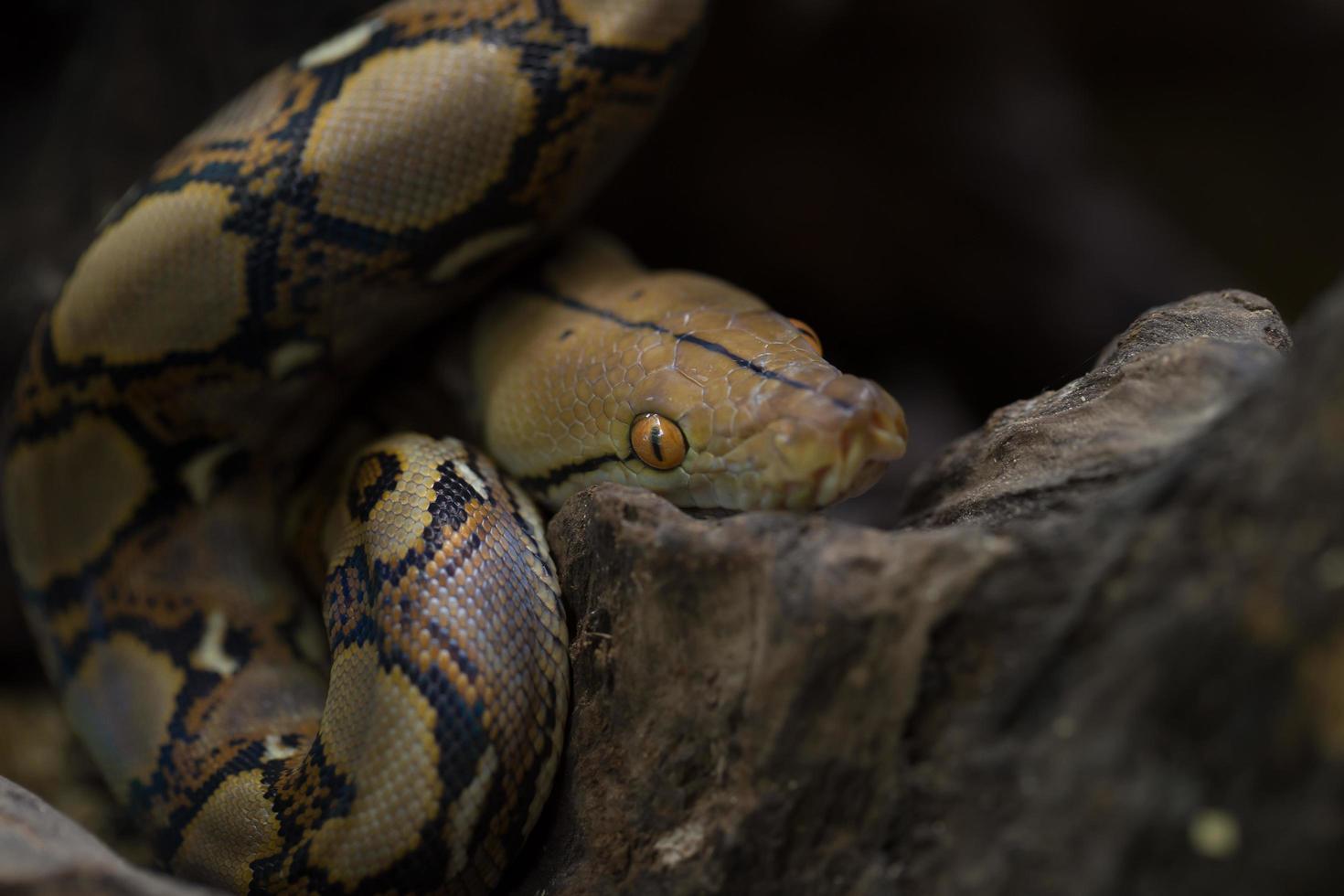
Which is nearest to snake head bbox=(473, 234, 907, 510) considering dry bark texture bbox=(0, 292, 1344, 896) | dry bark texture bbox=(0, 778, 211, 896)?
dry bark texture bbox=(0, 292, 1344, 896)

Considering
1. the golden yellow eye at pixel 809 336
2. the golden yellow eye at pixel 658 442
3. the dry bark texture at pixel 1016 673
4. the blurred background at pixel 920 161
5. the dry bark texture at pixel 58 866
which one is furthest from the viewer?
the blurred background at pixel 920 161

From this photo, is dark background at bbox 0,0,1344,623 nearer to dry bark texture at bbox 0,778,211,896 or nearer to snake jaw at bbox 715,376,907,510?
snake jaw at bbox 715,376,907,510

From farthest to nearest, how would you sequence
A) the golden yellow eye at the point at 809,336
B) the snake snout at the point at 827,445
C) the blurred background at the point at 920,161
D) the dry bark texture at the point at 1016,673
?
the blurred background at the point at 920,161 → the golden yellow eye at the point at 809,336 → the snake snout at the point at 827,445 → the dry bark texture at the point at 1016,673

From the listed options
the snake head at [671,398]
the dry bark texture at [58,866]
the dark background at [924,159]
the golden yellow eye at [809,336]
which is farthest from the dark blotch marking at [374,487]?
the dark background at [924,159]

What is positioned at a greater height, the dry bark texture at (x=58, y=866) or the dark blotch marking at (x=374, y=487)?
the dark blotch marking at (x=374, y=487)

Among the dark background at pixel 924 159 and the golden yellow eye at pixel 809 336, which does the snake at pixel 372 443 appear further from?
the dark background at pixel 924 159

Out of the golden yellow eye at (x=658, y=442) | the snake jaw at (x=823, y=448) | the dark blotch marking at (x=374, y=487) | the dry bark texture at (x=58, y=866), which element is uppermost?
the snake jaw at (x=823, y=448)

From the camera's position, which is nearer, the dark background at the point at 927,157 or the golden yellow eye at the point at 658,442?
the golden yellow eye at the point at 658,442
